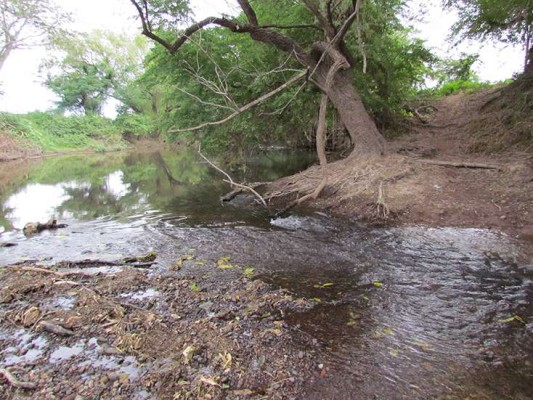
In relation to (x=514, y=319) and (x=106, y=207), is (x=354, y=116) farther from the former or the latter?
(x=106, y=207)

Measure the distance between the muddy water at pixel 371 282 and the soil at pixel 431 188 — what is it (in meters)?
0.57

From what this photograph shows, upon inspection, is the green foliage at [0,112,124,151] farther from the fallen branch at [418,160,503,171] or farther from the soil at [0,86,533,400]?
the fallen branch at [418,160,503,171]

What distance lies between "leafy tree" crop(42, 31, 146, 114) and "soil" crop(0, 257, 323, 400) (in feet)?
A: 135

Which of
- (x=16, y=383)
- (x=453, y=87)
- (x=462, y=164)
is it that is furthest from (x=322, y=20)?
(x=453, y=87)

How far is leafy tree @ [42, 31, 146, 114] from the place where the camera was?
42750mm

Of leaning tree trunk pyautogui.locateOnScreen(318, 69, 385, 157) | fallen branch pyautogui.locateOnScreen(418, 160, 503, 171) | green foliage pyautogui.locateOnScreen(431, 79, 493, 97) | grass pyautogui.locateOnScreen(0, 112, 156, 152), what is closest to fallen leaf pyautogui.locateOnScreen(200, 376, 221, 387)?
fallen branch pyautogui.locateOnScreen(418, 160, 503, 171)

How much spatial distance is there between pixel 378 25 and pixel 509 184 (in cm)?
683

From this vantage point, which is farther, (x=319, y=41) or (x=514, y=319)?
(x=319, y=41)

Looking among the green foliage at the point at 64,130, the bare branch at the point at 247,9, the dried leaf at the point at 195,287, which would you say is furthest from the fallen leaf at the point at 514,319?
the green foliage at the point at 64,130

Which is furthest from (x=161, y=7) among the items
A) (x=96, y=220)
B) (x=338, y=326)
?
(x=338, y=326)

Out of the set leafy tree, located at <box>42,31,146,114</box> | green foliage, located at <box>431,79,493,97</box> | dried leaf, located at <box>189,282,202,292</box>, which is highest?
leafy tree, located at <box>42,31,146,114</box>

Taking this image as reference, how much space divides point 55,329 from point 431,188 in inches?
302

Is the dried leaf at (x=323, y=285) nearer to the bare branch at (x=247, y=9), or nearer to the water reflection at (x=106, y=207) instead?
the water reflection at (x=106, y=207)

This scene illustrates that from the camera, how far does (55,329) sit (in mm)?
3828
